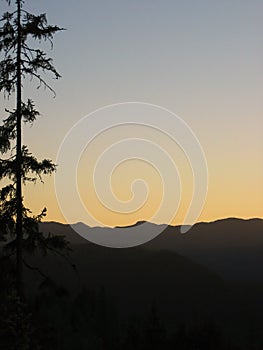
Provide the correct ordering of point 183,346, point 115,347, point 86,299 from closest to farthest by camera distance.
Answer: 1. point 183,346
2. point 115,347
3. point 86,299

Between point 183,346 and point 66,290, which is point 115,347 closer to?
point 183,346

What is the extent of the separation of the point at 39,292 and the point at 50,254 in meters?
1.36

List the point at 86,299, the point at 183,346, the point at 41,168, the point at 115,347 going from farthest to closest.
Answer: the point at 86,299 → the point at 115,347 → the point at 183,346 → the point at 41,168

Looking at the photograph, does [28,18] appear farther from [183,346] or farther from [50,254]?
[183,346]

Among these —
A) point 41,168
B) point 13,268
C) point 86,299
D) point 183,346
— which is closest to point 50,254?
point 13,268

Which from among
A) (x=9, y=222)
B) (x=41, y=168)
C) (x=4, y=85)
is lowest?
(x=9, y=222)

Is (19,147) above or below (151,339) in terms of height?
above

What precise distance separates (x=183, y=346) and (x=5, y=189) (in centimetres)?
5796

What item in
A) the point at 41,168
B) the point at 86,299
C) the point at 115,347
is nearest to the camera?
the point at 41,168

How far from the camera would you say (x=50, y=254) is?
22.9 metres

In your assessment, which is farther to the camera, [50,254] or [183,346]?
[183,346]

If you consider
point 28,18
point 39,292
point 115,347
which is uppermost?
point 28,18

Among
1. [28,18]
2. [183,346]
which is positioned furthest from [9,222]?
[183,346]

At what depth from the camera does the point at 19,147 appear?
22.7 m
